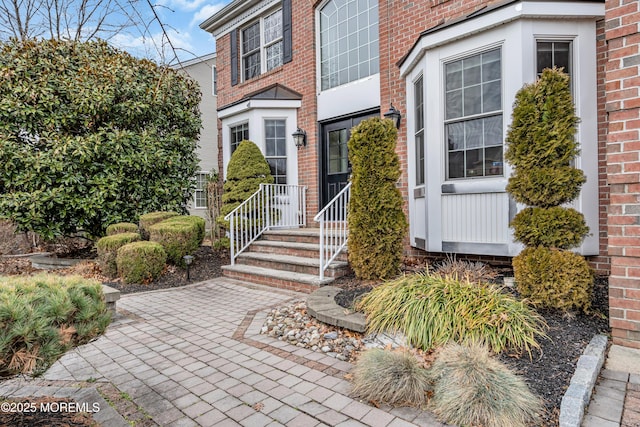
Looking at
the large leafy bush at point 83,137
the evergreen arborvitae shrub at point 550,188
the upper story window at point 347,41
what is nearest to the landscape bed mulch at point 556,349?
the evergreen arborvitae shrub at point 550,188

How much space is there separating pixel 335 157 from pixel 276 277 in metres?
3.12

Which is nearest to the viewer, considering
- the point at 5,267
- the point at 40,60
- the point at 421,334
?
the point at 421,334

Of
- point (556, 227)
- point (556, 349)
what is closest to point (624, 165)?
point (556, 227)

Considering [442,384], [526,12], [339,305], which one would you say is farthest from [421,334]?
[526,12]

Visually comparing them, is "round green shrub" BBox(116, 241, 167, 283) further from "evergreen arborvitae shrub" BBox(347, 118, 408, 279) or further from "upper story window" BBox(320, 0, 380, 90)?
"upper story window" BBox(320, 0, 380, 90)

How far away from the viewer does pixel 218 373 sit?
2.86 metres

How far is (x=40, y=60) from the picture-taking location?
23.1 ft

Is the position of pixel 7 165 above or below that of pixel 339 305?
above

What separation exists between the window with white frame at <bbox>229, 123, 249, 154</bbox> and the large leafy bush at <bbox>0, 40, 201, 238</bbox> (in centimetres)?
138

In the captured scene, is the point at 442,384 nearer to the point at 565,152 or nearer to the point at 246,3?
the point at 565,152

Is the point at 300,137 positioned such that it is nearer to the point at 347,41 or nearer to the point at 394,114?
the point at 347,41

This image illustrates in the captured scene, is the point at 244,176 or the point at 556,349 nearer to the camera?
the point at 556,349

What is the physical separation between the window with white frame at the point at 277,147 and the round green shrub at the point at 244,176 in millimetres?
655

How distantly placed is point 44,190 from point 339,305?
20.5 ft
